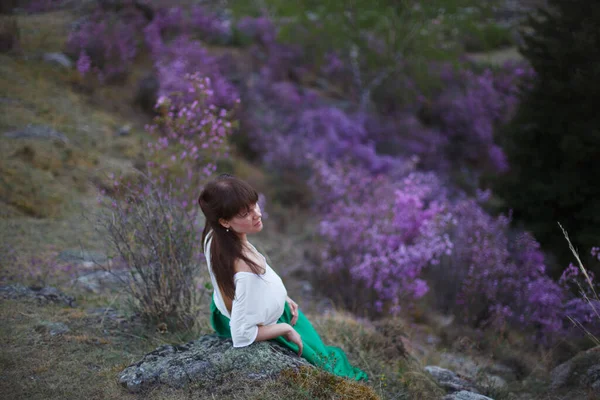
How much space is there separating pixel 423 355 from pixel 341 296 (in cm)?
161

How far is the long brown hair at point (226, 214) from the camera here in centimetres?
248

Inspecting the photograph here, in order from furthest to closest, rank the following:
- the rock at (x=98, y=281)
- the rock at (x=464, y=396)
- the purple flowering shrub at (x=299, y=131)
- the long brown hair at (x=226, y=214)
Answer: the purple flowering shrub at (x=299, y=131) < the rock at (x=98, y=281) < the rock at (x=464, y=396) < the long brown hair at (x=226, y=214)

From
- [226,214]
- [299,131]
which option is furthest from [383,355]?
[299,131]

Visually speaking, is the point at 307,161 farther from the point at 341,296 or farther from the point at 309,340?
the point at 309,340

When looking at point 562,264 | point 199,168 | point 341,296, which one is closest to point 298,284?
point 341,296

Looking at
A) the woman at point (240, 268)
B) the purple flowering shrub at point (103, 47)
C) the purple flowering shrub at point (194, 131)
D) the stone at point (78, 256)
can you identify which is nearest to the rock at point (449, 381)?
the woman at point (240, 268)

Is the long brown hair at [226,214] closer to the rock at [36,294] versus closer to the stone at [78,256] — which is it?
the rock at [36,294]

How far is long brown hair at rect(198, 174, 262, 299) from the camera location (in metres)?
2.48

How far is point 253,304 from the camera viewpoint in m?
2.53

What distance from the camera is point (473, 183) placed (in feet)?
31.6

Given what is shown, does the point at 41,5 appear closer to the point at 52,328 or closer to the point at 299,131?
the point at 299,131

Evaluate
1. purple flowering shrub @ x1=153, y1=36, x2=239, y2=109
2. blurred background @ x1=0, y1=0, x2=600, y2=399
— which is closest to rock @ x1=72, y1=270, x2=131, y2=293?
blurred background @ x1=0, y1=0, x2=600, y2=399

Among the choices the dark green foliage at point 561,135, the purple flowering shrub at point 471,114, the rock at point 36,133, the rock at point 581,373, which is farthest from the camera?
the purple flowering shrub at point 471,114

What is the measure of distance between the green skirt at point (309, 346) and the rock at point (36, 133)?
5.04m
